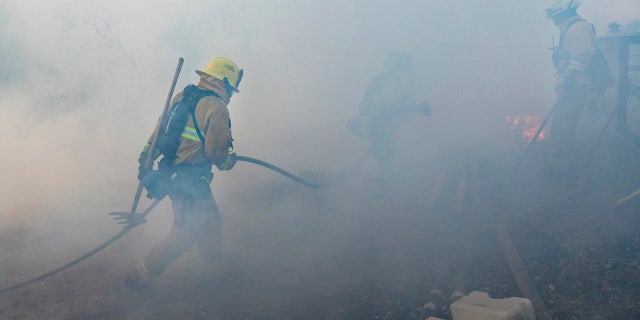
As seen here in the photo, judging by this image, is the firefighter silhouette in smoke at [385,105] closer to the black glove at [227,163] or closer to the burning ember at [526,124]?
the burning ember at [526,124]

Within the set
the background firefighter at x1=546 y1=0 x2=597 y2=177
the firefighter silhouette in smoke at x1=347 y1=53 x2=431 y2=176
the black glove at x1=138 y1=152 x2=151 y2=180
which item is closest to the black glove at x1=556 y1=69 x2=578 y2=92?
the background firefighter at x1=546 y1=0 x2=597 y2=177

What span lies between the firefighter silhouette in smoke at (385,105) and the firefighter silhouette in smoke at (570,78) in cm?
204

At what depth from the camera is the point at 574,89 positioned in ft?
19.5

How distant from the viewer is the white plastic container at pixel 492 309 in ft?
9.41

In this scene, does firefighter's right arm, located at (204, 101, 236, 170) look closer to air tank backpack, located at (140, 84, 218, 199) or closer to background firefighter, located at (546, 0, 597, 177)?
air tank backpack, located at (140, 84, 218, 199)

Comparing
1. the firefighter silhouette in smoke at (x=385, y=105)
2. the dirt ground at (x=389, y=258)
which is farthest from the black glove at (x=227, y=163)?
the firefighter silhouette in smoke at (x=385, y=105)

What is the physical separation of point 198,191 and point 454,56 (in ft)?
29.4

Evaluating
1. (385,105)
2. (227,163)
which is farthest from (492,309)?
(385,105)

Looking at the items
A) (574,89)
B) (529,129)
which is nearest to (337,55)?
(529,129)

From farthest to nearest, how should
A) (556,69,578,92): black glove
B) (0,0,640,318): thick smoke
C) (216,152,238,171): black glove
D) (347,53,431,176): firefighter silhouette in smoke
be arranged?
1. (347,53,431,176): firefighter silhouette in smoke
2. (0,0,640,318): thick smoke
3. (556,69,578,92): black glove
4. (216,152,238,171): black glove

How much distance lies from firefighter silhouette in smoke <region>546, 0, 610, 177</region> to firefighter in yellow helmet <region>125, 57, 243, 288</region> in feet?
15.0

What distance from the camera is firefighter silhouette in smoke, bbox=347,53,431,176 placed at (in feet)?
22.7

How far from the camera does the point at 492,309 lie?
9.80ft

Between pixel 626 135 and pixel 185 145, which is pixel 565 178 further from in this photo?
pixel 185 145
